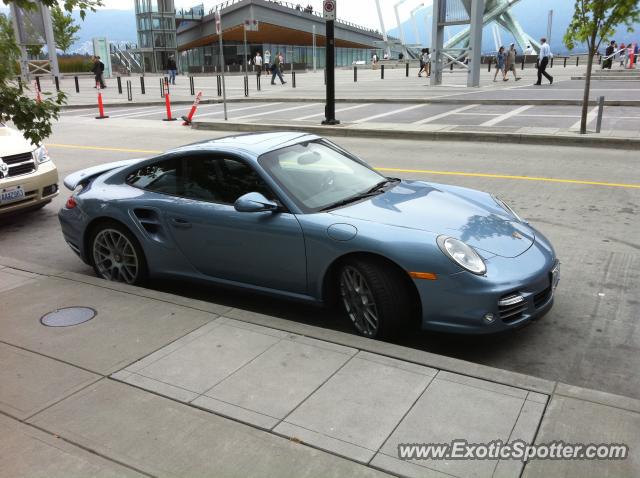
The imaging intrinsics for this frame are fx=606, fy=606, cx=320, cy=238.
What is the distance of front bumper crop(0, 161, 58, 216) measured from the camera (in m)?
7.63

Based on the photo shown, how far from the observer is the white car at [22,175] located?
24.9ft

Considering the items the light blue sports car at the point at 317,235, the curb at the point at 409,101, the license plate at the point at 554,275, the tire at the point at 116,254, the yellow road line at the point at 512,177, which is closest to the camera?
the light blue sports car at the point at 317,235

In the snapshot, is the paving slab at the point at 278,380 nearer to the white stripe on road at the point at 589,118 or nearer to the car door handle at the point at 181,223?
the car door handle at the point at 181,223

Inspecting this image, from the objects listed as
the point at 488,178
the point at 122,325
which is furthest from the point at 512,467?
the point at 488,178

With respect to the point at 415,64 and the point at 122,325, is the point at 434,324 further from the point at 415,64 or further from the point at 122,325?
the point at 415,64

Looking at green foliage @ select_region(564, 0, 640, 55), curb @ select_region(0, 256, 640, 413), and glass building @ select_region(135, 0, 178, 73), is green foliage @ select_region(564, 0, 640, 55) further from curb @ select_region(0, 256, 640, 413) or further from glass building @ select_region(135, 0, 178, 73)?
glass building @ select_region(135, 0, 178, 73)

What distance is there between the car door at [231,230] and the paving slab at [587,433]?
206 centimetres

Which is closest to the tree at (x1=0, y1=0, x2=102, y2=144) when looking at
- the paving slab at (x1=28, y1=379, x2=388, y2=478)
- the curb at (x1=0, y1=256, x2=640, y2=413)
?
the curb at (x1=0, y1=256, x2=640, y2=413)

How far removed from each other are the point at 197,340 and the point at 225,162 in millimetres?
1620

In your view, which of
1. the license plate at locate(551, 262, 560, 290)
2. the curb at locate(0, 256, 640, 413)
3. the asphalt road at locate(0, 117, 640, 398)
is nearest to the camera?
the curb at locate(0, 256, 640, 413)

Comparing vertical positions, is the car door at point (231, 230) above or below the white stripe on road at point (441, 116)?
above

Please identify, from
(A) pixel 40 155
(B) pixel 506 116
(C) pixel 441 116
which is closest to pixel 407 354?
(A) pixel 40 155

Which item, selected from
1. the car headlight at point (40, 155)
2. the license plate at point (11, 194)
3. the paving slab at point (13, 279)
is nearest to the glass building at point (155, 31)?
the car headlight at point (40, 155)

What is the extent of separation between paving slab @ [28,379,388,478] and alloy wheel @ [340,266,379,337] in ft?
4.62
